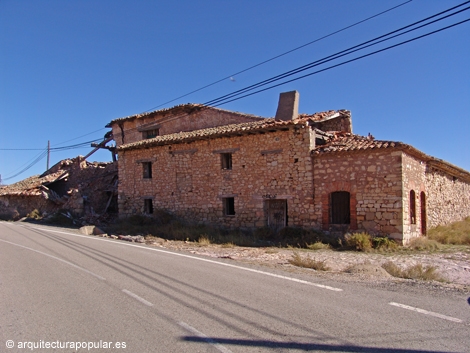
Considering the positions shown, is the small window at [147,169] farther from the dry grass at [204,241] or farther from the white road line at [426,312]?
the white road line at [426,312]

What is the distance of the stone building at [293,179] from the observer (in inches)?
577

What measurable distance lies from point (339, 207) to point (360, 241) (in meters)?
2.57

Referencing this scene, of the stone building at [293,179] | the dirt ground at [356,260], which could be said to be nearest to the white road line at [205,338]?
the dirt ground at [356,260]

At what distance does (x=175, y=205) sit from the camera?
20797 mm

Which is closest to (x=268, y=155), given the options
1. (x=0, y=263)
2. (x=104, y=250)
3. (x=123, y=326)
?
(x=104, y=250)

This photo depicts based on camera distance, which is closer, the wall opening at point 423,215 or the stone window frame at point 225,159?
the wall opening at point 423,215

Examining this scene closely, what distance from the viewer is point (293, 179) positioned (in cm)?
1666

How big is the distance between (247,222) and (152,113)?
1270 centimetres

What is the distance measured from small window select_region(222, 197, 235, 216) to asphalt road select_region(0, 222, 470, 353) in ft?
33.2

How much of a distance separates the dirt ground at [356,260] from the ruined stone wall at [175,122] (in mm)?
10440

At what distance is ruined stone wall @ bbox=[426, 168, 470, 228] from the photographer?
18219 mm

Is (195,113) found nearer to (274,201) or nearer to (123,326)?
(274,201)

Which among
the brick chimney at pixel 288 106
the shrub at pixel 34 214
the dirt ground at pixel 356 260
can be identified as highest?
the brick chimney at pixel 288 106

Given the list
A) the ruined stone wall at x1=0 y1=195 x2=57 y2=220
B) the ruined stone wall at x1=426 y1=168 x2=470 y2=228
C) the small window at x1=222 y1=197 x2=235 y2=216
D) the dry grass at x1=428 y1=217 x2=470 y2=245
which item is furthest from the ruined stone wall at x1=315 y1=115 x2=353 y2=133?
the ruined stone wall at x1=0 y1=195 x2=57 y2=220
